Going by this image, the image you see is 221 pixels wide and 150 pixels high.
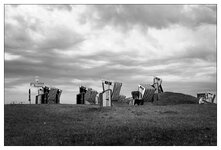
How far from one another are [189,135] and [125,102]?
44.1 metres

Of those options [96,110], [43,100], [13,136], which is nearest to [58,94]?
[43,100]

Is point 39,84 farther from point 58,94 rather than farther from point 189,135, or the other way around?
point 189,135

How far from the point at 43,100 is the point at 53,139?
51.7 meters

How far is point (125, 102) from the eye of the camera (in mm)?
62781

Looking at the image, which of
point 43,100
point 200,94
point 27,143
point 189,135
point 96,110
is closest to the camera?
point 27,143

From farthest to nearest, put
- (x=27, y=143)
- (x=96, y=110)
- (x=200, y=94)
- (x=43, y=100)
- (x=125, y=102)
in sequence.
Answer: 1. (x=200, y=94)
2. (x=43, y=100)
3. (x=125, y=102)
4. (x=96, y=110)
5. (x=27, y=143)

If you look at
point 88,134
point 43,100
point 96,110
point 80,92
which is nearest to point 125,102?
point 80,92

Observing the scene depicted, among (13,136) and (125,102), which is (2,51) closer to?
(13,136)

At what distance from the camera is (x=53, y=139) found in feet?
56.7

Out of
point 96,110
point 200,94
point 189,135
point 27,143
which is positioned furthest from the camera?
point 200,94

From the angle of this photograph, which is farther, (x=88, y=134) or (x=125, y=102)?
(x=125, y=102)

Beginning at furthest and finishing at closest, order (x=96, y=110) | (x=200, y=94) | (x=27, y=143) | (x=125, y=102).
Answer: (x=200, y=94) → (x=125, y=102) → (x=96, y=110) → (x=27, y=143)

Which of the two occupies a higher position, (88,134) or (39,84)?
(39,84)

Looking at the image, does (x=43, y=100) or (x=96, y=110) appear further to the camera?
(x=43, y=100)
